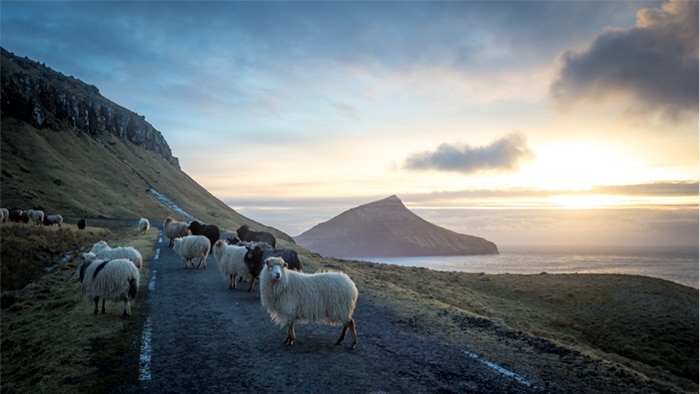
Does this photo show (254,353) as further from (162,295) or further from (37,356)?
(162,295)

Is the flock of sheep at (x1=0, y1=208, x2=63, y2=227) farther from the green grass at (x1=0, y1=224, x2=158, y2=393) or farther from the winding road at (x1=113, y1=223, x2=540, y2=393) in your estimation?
the winding road at (x1=113, y1=223, x2=540, y2=393)

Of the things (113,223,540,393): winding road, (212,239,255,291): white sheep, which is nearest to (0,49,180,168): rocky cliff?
(212,239,255,291): white sheep

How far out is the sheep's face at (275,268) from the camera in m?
9.28

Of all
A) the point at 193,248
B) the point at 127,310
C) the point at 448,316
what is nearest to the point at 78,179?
the point at 193,248

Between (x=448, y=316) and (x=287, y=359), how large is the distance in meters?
6.98

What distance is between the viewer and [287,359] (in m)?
8.07

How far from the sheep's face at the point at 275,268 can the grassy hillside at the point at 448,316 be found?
3390 mm

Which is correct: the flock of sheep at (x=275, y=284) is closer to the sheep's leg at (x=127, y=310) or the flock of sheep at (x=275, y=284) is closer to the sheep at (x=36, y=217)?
the sheep's leg at (x=127, y=310)

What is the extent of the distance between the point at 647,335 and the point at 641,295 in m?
9.86

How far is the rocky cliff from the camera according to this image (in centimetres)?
8756

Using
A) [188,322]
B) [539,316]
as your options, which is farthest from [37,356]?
[539,316]

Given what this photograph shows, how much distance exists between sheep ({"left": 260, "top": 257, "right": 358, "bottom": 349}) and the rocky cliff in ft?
347

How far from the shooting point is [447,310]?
558 inches

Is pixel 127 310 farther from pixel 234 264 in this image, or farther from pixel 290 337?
pixel 290 337
